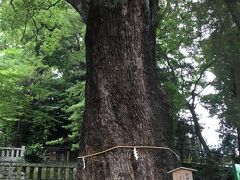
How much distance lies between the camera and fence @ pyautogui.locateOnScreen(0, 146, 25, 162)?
12.0 metres

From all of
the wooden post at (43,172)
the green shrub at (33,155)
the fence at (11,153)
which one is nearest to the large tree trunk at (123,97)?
the wooden post at (43,172)

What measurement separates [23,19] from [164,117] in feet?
17.6

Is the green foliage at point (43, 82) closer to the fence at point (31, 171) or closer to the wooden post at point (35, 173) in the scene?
the fence at point (31, 171)

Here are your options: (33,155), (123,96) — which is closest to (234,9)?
(123,96)

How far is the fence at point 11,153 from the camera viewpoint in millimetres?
12008

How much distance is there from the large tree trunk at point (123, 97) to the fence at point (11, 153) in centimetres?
842

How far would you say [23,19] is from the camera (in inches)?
328

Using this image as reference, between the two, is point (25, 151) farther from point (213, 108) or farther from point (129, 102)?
point (129, 102)

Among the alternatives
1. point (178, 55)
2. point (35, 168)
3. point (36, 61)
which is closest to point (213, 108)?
point (178, 55)

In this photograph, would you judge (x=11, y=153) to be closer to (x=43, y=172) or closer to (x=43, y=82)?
(x=43, y=82)

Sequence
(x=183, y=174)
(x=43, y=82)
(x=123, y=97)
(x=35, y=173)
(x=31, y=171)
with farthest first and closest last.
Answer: (x=43, y=82) → (x=31, y=171) → (x=35, y=173) → (x=123, y=97) → (x=183, y=174)

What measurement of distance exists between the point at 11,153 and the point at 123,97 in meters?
9.23

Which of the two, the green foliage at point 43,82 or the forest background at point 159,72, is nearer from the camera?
the forest background at point 159,72

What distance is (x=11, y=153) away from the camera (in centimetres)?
1221
